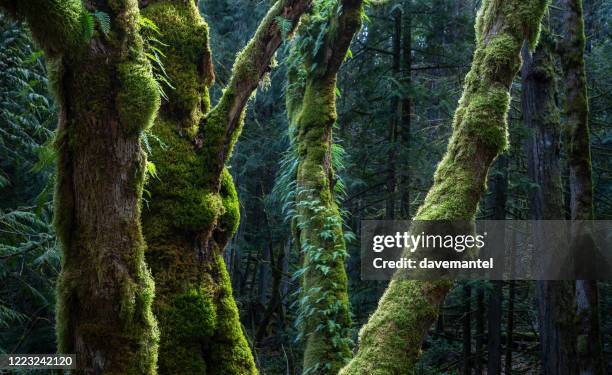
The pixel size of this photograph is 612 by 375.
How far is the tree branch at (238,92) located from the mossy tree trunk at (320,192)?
216cm

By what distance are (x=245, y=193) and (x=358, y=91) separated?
4.91 metres

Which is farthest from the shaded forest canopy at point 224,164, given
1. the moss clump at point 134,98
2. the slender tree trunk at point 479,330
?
the slender tree trunk at point 479,330

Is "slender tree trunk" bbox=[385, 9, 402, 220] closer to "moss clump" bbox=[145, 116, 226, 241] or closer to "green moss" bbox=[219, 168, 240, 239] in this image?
"green moss" bbox=[219, 168, 240, 239]

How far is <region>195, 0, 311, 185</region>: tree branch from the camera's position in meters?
4.78

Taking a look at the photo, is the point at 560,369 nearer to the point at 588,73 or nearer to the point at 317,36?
the point at 317,36

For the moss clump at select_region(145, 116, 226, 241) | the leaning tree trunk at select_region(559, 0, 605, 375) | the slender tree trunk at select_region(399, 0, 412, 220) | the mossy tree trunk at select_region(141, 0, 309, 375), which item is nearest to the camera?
the mossy tree trunk at select_region(141, 0, 309, 375)

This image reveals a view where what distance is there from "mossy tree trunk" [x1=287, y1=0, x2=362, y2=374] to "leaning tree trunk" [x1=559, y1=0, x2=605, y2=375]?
3.84 metres

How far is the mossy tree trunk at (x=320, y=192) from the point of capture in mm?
6805

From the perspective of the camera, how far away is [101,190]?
2.61 metres

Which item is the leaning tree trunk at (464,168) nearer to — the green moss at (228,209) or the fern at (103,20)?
the green moss at (228,209)

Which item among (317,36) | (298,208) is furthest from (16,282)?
(317,36)

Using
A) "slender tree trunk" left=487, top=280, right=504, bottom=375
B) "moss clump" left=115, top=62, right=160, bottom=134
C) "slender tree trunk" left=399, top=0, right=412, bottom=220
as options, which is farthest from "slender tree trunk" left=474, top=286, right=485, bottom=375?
"moss clump" left=115, top=62, right=160, bottom=134

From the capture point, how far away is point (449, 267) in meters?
4.16

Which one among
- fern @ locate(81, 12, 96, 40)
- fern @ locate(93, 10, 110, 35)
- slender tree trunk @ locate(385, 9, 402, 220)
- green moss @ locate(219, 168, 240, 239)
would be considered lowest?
green moss @ locate(219, 168, 240, 239)
